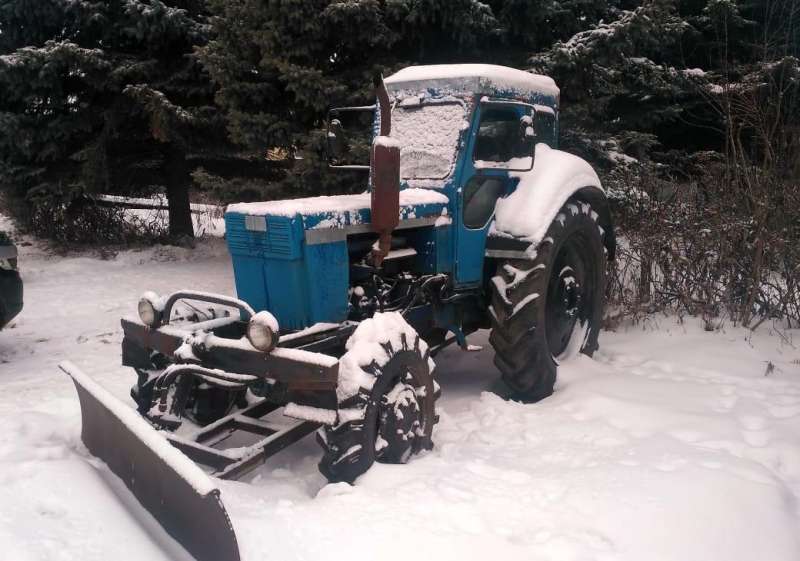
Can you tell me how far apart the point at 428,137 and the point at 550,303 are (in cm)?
167

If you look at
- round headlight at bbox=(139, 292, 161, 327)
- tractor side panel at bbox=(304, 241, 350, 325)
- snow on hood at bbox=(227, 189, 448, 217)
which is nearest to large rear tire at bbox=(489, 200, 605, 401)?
snow on hood at bbox=(227, 189, 448, 217)

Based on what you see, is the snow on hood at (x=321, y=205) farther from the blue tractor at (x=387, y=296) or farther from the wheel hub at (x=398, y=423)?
the wheel hub at (x=398, y=423)

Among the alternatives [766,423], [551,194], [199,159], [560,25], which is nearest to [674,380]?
[766,423]

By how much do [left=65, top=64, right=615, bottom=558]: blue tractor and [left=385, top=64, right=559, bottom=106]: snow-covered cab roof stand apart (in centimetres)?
1

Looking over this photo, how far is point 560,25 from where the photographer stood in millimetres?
7633

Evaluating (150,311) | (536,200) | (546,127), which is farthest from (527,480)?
(546,127)

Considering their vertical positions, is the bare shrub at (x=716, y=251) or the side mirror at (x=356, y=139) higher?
the side mirror at (x=356, y=139)

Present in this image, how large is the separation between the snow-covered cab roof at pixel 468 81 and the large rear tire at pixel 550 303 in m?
0.94

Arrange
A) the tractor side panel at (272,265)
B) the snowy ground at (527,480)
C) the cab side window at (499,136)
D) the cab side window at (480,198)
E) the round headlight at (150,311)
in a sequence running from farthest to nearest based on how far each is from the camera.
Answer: the cab side window at (499,136), the cab side window at (480,198), the round headlight at (150,311), the tractor side panel at (272,265), the snowy ground at (527,480)

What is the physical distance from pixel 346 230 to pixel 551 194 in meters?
1.64

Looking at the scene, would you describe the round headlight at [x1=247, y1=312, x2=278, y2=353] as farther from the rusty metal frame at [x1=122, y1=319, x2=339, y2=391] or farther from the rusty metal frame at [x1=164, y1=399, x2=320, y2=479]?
the rusty metal frame at [x1=164, y1=399, x2=320, y2=479]

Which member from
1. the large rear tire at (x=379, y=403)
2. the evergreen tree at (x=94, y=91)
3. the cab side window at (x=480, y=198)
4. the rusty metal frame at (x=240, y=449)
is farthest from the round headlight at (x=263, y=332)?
the evergreen tree at (x=94, y=91)

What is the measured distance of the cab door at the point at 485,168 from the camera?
4.38m

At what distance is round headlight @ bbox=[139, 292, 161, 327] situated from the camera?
142 inches
